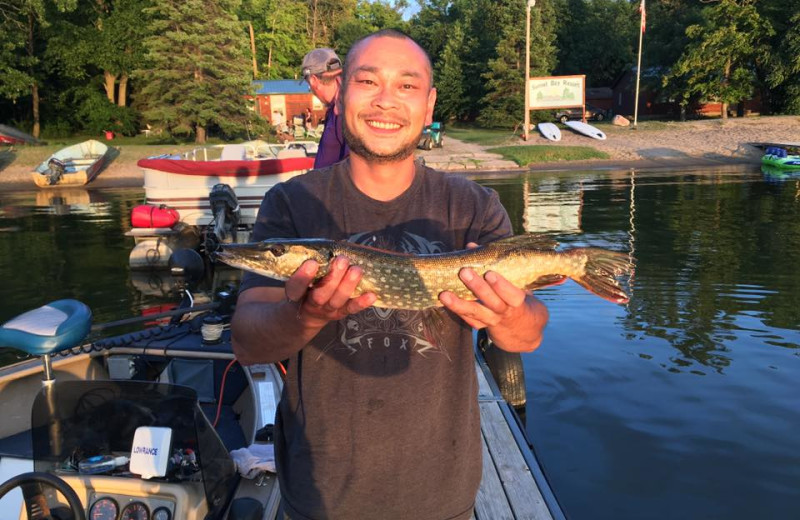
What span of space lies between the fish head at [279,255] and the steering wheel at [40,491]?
160 cm

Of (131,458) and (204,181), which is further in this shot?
(204,181)

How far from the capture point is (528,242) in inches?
96.3

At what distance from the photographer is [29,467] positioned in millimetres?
3834

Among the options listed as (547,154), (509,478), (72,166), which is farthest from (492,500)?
(547,154)

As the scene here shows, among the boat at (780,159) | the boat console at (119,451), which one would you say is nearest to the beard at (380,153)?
the boat console at (119,451)

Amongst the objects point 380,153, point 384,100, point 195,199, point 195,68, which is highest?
point 195,68

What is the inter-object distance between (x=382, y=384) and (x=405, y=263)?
48 centimetres

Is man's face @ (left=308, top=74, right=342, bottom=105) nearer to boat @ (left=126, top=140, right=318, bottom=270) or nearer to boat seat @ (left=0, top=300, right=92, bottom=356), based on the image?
boat seat @ (left=0, top=300, right=92, bottom=356)

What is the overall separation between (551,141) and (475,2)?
26.2 m

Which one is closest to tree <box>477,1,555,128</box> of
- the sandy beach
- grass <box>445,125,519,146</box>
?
grass <box>445,125,519,146</box>

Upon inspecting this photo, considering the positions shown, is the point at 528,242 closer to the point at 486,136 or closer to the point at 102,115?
the point at 486,136

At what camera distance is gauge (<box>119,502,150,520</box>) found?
340 cm

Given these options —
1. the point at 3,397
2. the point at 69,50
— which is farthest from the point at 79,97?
the point at 3,397

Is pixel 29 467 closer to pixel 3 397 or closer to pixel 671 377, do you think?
pixel 3 397
